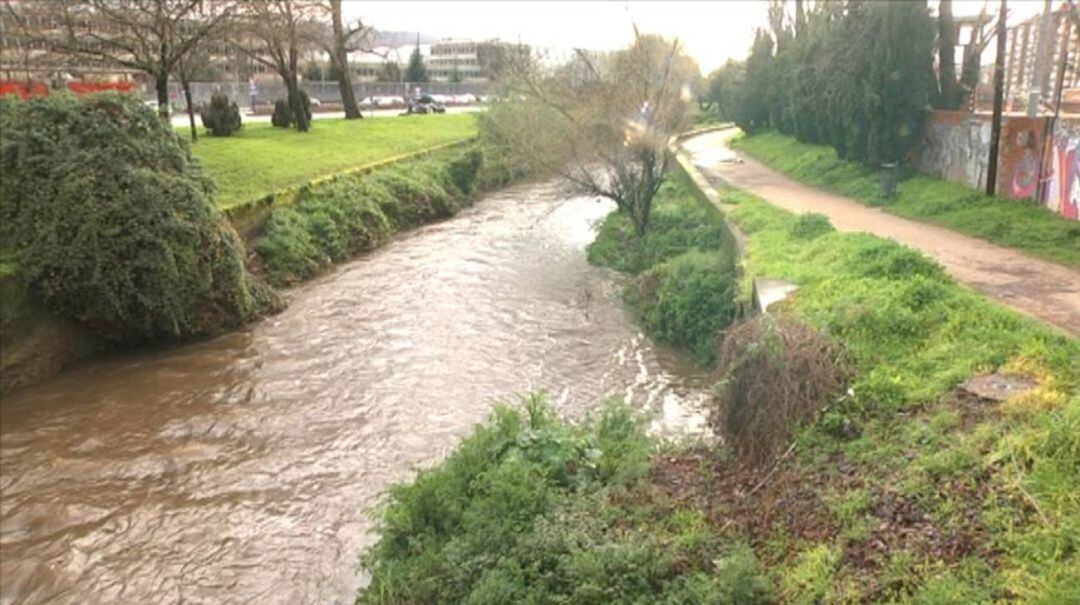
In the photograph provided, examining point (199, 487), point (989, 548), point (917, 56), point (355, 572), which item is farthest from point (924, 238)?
point (199, 487)

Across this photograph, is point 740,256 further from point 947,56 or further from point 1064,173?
point 947,56

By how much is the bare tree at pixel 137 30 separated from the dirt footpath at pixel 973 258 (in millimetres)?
15295

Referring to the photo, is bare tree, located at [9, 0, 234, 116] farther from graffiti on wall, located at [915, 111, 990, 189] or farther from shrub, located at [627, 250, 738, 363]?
graffiti on wall, located at [915, 111, 990, 189]

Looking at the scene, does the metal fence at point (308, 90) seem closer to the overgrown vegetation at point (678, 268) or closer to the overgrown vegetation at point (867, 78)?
the overgrown vegetation at point (867, 78)

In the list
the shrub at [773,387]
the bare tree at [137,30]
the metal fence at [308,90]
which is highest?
the bare tree at [137,30]

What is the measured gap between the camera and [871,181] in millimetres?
18672

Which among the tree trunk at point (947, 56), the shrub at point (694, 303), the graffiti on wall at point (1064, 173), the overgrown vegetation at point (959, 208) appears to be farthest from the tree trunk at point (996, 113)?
the shrub at point (694, 303)

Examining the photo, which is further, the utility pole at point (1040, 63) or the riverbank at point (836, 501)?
the utility pole at point (1040, 63)

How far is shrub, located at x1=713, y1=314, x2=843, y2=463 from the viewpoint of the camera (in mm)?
6789

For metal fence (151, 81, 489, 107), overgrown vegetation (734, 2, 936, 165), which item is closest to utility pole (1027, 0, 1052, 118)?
overgrown vegetation (734, 2, 936, 165)

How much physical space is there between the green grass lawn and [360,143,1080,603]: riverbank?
39.2ft

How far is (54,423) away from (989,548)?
10628 millimetres

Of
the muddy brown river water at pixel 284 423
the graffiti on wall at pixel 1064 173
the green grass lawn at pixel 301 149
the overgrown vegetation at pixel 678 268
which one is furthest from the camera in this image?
the green grass lawn at pixel 301 149

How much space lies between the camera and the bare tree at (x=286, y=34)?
26.2 meters
